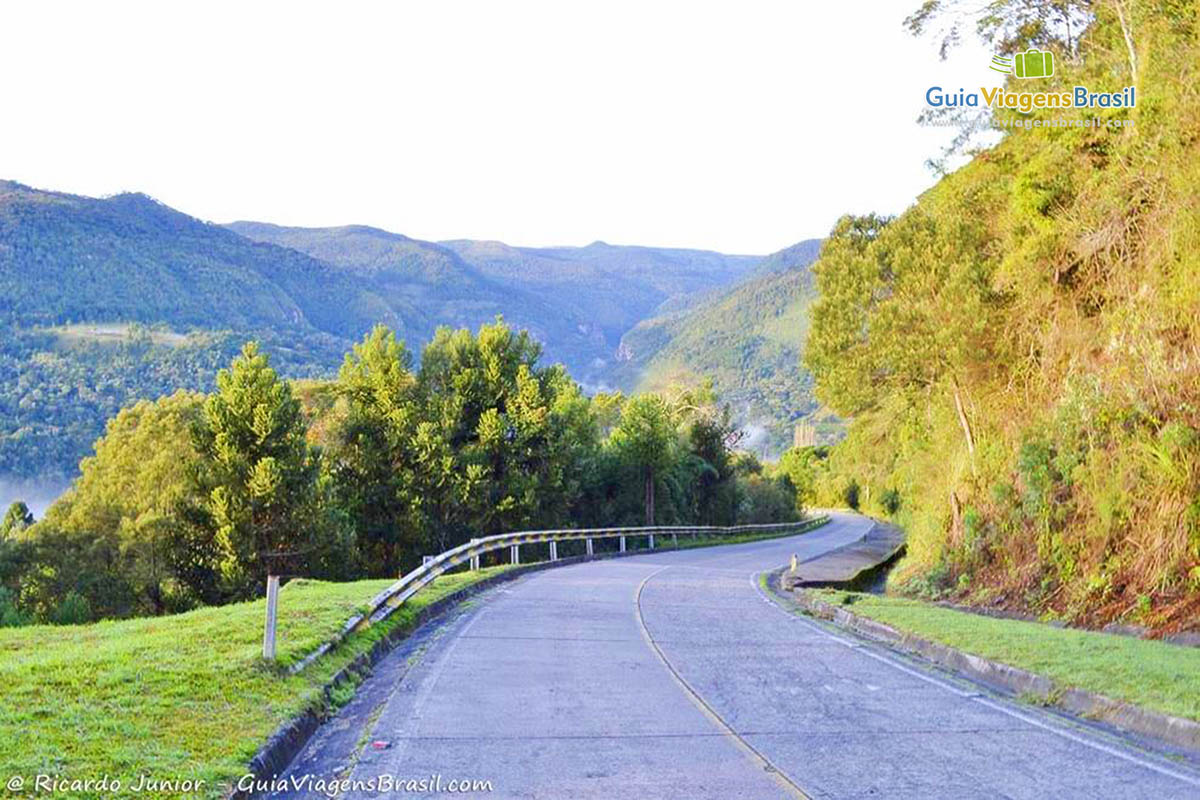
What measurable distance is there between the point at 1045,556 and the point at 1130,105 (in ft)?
25.9

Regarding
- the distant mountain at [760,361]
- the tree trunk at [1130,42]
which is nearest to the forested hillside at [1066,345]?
the tree trunk at [1130,42]

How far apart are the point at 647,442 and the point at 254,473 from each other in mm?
21811

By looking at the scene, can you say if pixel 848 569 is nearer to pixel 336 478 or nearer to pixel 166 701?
pixel 166 701

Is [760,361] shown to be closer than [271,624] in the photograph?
No

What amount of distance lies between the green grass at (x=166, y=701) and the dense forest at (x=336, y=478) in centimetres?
2991

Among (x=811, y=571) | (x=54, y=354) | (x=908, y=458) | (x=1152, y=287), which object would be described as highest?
(x=54, y=354)

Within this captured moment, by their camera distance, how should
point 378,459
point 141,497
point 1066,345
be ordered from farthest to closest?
point 141,497 < point 378,459 < point 1066,345

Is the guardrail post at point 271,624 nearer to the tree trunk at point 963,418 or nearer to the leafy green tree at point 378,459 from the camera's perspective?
the tree trunk at point 963,418

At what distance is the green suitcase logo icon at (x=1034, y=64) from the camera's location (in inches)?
816

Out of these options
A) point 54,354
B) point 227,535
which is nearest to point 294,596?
point 227,535

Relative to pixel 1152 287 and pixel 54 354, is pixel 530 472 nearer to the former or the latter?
pixel 1152 287

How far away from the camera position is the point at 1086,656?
1030 cm

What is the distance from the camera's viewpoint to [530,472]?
4831 cm

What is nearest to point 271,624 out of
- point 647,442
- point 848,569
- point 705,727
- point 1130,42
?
point 705,727
